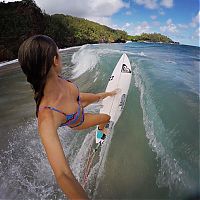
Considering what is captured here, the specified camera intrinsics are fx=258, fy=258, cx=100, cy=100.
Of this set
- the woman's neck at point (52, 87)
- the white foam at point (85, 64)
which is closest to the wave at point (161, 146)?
the woman's neck at point (52, 87)

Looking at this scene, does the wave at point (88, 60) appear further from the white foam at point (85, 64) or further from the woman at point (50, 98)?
the woman at point (50, 98)

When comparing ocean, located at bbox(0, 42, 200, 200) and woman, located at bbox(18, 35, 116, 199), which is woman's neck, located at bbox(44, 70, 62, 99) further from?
ocean, located at bbox(0, 42, 200, 200)

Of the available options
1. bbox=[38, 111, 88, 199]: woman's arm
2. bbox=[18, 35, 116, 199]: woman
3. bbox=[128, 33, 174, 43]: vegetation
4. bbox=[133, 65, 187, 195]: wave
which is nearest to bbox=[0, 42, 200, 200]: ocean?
bbox=[133, 65, 187, 195]: wave

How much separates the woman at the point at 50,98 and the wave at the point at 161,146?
1853 millimetres

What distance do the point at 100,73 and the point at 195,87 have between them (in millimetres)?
3537

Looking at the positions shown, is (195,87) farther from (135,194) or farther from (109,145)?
(135,194)

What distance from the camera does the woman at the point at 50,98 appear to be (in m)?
1.39

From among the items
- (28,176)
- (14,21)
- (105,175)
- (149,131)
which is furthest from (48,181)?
(14,21)

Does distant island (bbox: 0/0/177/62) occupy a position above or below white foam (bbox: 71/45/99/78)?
above

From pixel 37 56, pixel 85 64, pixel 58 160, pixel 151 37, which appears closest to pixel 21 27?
pixel 85 64

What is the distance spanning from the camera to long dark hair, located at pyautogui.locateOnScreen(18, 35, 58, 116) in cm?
159

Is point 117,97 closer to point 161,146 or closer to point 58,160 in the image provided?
point 161,146

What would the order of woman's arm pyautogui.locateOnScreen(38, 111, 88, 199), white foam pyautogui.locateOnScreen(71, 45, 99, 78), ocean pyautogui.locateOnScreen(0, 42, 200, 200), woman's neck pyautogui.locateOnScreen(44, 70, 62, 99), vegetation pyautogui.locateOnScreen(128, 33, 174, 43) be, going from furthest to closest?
vegetation pyautogui.locateOnScreen(128, 33, 174, 43) < white foam pyautogui.locateOnScreen(71, 45, 99, 78) < ocean pyautogui.locateOnScreen(0, 42, 200, 200) < woman's neck pyautogui.locateOnScreen(44, 70, 62, 99) < woman's arm pyautogui.locateOnScreen(38, 111, 88, 199)

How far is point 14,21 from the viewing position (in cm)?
6078
